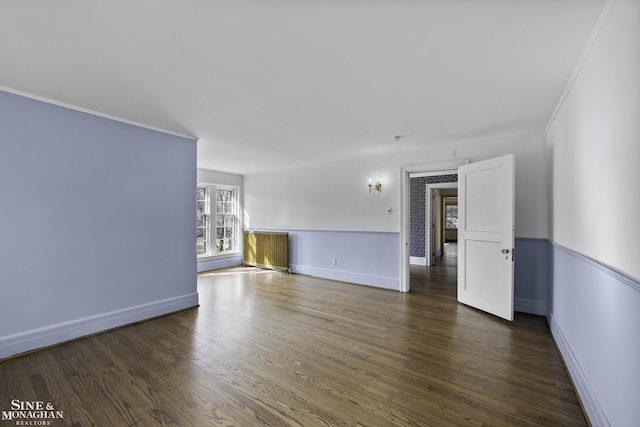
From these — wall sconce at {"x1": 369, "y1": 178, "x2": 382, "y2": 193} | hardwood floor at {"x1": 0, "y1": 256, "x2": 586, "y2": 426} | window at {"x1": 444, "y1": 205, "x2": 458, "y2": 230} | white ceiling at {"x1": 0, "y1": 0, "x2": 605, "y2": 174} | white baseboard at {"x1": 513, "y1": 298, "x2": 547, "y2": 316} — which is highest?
white ceiling at {"x1": 0, "y1": 0, "x2": 605, "y2": 174}

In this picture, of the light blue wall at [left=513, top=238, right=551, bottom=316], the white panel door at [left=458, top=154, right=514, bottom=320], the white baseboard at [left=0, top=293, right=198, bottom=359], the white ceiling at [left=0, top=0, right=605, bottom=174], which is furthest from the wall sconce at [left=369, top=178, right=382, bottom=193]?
the white baseboard at [left=0, top=293, right=198, bottom=359]

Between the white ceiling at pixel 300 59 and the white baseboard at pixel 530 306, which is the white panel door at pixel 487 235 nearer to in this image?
the white baseboard at pixel 530 306

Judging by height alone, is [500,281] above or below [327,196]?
below

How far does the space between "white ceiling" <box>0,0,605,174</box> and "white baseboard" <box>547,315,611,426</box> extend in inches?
88.2

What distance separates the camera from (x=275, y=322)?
3.41m

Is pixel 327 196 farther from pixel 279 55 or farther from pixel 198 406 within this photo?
pixel 198 406

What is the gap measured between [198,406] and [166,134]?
10.6 ft

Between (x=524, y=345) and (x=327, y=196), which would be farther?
(x=327, y=196)

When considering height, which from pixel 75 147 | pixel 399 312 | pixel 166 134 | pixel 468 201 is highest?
pixel 166 134

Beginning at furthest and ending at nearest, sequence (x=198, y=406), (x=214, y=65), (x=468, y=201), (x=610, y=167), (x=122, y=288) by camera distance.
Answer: (x=468, y=201)
(x=122, y=288)
(x=214, y=65)
(x=198, y=406)
(x=610, y=167)

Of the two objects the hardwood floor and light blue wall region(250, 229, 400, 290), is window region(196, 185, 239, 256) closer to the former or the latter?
light blue wall region(250, 229, 400, 290)

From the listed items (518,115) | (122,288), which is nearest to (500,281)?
(518,115)

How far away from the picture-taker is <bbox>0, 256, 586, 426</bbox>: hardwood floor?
1.84 metres

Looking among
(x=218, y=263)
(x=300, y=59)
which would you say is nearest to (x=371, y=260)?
(x=218, y=263)
